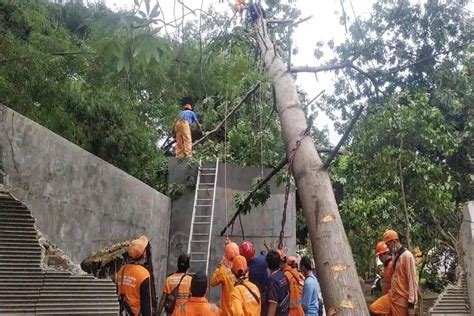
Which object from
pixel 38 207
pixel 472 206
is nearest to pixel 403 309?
pixel 472 206

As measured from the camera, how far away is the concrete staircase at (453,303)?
13.5 ft

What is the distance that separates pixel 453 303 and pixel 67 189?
3.64 m

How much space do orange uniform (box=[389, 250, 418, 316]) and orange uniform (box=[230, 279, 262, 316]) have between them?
1250 millimetres

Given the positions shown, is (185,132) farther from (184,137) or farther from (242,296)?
(242,296)

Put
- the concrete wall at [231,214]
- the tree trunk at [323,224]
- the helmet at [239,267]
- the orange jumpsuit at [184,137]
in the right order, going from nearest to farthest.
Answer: the tree trunk at [323,224] → the helmet at [239,267] → the concrete wall at [231,214] → the orange jumpsuit at [184,137]

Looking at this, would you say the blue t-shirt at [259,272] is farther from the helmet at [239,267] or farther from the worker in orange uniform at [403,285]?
the worker in orange uniform at [403,285]

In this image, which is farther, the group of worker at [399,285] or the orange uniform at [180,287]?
the group of worker at [399,285]

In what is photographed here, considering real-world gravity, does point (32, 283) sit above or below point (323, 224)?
below

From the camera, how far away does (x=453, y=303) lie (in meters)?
4.14

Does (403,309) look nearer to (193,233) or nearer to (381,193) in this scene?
(381,193)

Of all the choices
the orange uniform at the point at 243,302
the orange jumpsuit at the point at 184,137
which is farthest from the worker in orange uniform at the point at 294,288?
the orange jumpsuit at the point at 184,137

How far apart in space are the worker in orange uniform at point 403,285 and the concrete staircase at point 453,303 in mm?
342

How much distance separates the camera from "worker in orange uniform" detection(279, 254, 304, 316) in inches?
233

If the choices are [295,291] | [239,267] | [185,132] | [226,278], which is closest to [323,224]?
[239,267]
